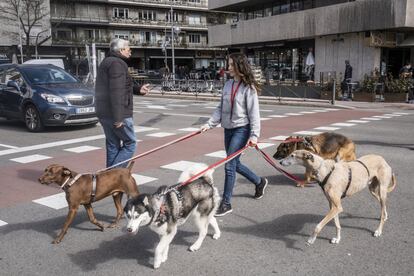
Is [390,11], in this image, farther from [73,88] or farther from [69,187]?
[69,187]

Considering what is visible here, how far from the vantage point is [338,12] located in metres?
26.1

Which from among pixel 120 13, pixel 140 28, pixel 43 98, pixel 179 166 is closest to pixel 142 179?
pixel 179 166

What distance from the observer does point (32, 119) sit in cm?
1200

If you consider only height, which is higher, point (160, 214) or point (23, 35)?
point (23, 35)

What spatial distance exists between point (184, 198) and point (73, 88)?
9360mm

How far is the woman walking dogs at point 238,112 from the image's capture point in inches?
192

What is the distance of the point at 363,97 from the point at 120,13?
174 feet

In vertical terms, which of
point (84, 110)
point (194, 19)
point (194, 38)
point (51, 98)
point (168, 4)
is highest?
point (168, 4)

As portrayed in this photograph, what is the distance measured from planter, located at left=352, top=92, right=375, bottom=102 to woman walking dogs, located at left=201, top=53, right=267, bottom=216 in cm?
1741

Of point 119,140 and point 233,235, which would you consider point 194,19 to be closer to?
point 119,140

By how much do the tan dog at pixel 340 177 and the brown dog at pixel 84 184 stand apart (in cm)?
181

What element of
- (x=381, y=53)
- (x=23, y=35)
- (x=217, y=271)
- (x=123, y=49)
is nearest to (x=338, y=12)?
(x=381, y=53)

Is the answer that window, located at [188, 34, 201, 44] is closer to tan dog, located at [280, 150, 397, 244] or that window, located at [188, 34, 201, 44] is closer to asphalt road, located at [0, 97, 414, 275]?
asphalt road, located at [0, 97, 414, 275]

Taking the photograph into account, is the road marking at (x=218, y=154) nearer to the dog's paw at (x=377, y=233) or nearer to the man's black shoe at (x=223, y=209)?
the man's black shoe at (x=223, y=209)
